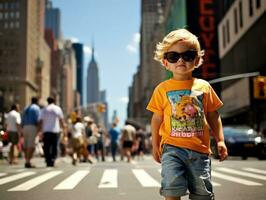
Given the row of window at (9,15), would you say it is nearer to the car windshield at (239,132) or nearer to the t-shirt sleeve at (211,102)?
the car windshield at (239,132)

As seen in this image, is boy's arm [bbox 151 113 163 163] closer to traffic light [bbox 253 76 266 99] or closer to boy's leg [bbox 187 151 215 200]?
boy's leg [bbox 187 151 215 200]

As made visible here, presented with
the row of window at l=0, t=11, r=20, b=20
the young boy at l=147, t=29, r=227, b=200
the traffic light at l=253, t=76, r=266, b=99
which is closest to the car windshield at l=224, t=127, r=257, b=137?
the traffic light at l=253, t=76, r=266, b=99

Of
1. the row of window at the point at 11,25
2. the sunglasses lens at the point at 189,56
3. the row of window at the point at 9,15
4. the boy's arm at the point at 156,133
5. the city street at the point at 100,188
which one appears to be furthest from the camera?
the row of window at the point at 9,15

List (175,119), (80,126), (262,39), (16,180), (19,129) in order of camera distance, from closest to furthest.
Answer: (175,119) < (16,180) < (19,129) < (80,126) < (262,39)

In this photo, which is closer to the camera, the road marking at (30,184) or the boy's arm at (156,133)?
the boy's arm at (156,133)

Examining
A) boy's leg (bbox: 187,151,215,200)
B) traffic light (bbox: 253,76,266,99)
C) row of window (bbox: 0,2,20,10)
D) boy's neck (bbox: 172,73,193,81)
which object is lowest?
boy's leg (bbox: 187,151,215,200)

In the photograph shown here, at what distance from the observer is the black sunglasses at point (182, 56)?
3662mm

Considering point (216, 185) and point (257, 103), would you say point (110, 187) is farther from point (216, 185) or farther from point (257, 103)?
point (257, 103)

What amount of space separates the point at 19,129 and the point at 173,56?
10.5 metres

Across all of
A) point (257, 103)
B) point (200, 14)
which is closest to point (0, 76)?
point (200, 14)

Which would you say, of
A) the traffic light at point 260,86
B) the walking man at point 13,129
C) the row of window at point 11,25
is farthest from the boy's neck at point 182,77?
the row of window at point 11,25

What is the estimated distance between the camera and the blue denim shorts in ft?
11.6

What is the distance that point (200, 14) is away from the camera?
73.6 meters

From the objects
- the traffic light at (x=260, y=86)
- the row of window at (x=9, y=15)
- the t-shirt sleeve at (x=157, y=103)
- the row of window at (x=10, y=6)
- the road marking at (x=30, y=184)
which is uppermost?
the row of window at (x=10, y=6)
